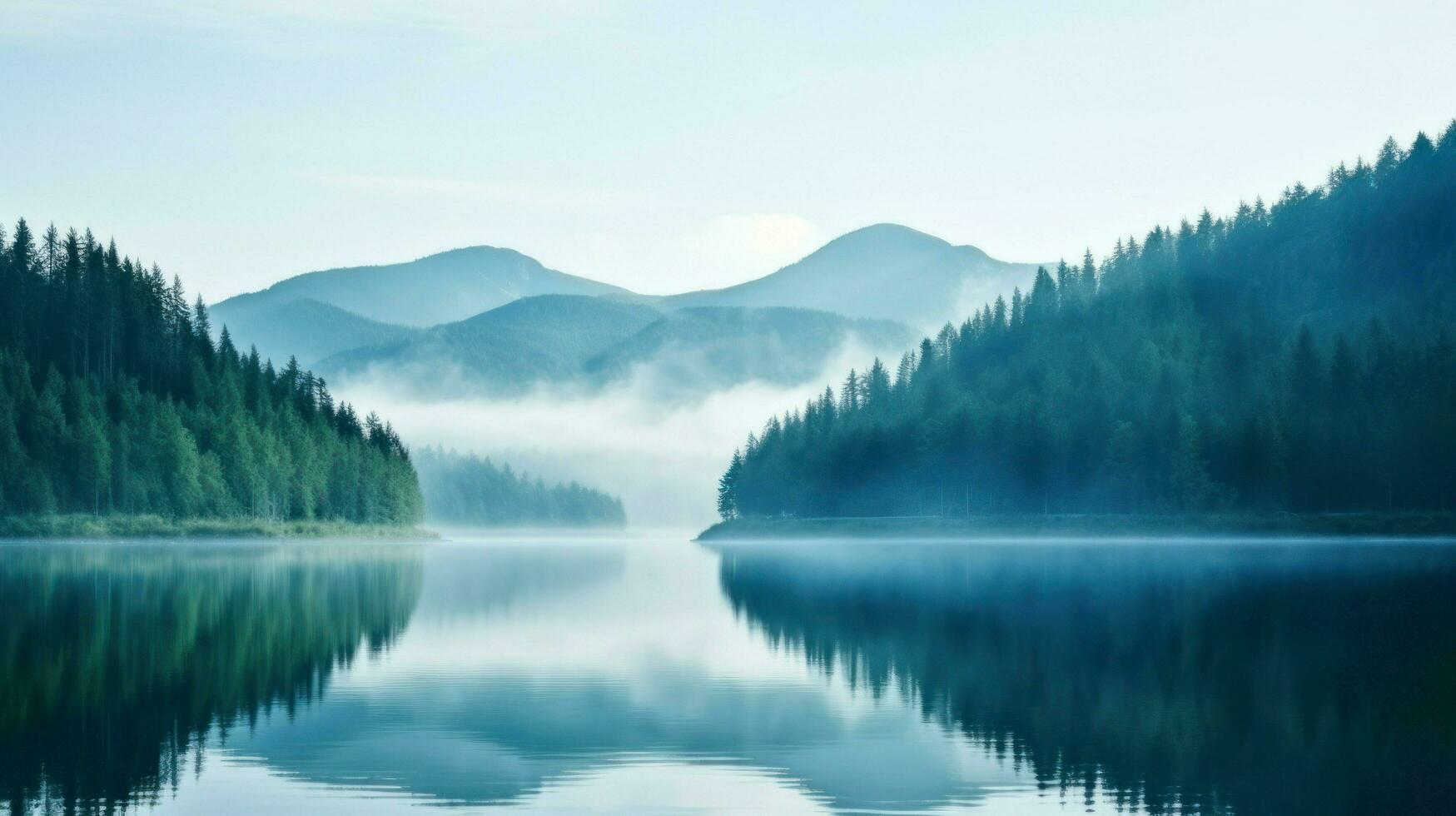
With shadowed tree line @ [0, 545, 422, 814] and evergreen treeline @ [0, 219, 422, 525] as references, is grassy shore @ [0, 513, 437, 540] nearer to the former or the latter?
evergreen treeline @ [0, 219, 422, 525]

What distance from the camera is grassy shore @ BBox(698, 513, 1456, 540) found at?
142 metres

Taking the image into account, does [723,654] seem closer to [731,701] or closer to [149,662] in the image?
[731,701]

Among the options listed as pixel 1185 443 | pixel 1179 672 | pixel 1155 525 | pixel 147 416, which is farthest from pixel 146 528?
pixel 1179 672

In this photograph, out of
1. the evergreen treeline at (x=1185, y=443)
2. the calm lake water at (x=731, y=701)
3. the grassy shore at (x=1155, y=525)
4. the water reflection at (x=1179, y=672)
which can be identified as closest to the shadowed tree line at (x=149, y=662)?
the calm lake water at (x=731, y=701)

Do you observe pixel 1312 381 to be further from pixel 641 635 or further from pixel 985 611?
pixel 641 635

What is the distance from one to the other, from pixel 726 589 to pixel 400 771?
52.6m

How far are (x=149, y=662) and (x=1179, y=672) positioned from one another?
26445 mm

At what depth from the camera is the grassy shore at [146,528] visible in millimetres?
126750

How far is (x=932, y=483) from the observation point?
178 m

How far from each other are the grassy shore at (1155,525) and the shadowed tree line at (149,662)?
95.2m

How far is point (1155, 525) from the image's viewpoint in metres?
154

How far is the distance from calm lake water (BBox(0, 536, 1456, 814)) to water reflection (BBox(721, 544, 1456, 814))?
132 millimetres

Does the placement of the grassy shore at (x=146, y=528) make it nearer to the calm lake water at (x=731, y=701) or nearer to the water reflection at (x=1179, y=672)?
the calm lake water at (x=731, y=701)

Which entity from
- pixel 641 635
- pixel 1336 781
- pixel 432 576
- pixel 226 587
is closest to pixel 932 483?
pixel 432 576
